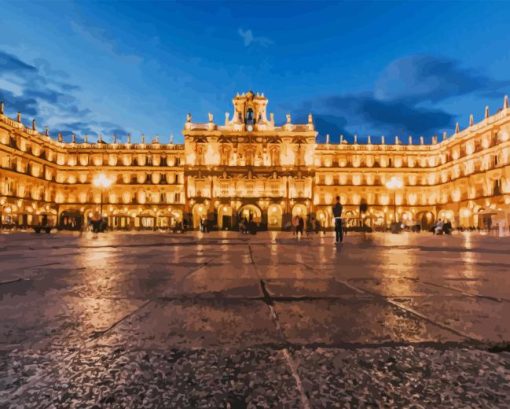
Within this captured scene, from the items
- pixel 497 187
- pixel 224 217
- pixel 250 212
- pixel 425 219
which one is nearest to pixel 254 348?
pixel 224 217

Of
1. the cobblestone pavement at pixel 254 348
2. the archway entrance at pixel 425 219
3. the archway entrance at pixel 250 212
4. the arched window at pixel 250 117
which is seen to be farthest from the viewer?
the archway entrance at pixel 425 219

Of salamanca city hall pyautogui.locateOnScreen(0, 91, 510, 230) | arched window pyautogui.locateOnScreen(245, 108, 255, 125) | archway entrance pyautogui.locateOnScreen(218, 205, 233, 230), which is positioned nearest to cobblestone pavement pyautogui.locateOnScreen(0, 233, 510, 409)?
salamanca city hall pyautogui.locateOnScreen(0, 91, 510, 230)

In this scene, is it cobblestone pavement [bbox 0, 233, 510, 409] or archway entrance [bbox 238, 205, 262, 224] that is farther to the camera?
archway entrance [bbox 238, 205, 262, 224]

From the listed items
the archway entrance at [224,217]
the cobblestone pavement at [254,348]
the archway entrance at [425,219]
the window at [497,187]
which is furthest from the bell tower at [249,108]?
the cobblestone pavement at [254,348]

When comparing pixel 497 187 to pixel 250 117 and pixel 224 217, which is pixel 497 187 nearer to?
pixel 250 117

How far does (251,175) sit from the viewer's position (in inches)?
2090

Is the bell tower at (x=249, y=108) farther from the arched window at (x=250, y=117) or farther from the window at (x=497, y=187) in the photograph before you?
the window at (x=497, y=187)

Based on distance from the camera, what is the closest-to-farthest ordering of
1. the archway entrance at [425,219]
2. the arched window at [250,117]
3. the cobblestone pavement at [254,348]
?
1. the cobblestone pavement at [254,348]
2. the arched window at [250,117]
3. the archway entrance at [425,219]

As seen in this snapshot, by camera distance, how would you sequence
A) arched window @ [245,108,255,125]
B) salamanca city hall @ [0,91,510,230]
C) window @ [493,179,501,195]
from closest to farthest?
window @ [493,179,501,195]
salamanca city hall @ [0,91,510,230]
arched window @ [245,108,255,125]

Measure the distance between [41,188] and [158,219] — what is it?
17.4 meters

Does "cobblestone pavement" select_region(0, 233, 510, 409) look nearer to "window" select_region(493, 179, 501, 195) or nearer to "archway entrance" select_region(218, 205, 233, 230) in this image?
"archway entrance" select_region(218, 205, 233, 230)

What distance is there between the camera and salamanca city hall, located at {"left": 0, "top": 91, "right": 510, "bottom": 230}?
49562 mm

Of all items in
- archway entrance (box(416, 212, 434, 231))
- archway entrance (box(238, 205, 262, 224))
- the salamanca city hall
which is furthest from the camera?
archway entrance (box(416, 212, 434, 231))

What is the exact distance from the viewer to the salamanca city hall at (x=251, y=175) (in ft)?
163
